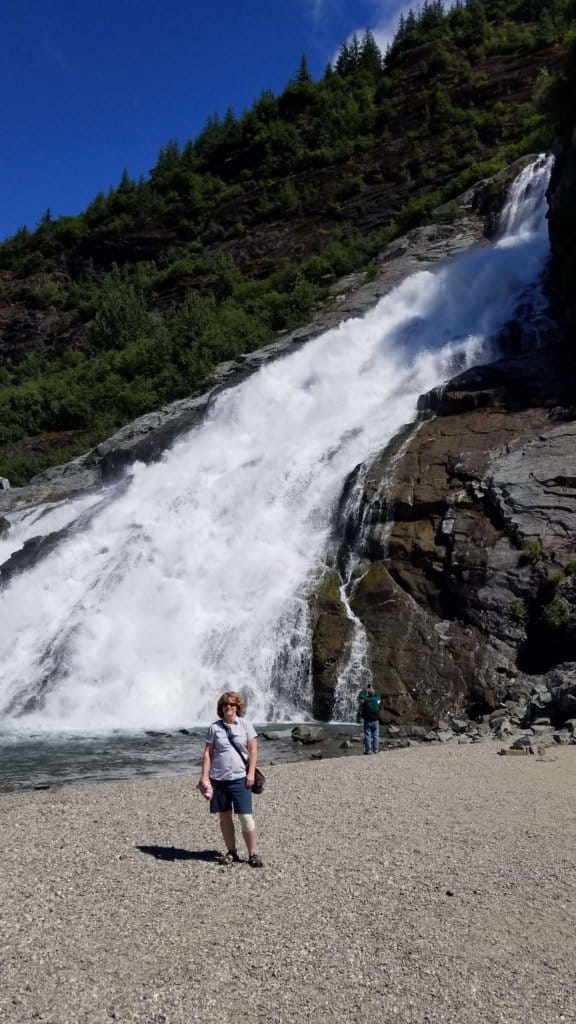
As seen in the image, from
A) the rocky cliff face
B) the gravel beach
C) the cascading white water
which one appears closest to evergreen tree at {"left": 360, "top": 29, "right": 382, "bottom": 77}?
the cascading white water

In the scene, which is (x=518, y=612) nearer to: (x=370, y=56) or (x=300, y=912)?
(x=300, y=912)

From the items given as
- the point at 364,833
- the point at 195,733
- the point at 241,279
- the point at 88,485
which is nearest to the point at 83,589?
the point at 195,733

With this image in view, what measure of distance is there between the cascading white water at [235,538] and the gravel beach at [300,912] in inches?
401

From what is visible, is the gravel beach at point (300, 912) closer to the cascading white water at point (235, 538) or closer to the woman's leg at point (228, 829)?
Result: the woman's leg at point (228, 829)

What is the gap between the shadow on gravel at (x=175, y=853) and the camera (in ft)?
25.2

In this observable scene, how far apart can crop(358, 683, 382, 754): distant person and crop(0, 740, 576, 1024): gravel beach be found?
3909 millimetres

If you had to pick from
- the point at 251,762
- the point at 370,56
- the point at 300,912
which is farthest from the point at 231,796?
the point at 370,56

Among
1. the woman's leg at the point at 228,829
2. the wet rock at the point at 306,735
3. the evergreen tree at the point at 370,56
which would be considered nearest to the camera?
the woman's leg at the point at 228,829

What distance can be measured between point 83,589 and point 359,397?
1538 cm

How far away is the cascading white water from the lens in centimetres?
2069

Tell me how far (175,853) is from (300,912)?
2.15 m

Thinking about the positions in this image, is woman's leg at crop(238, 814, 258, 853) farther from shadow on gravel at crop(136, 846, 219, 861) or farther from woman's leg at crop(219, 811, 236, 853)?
shadow on gravel at crop(136, 846, 219, 861)

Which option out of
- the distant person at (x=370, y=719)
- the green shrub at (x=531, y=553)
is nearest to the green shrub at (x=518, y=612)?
the green shrub at (x=531, y=553)

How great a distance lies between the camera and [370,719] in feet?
47.9
